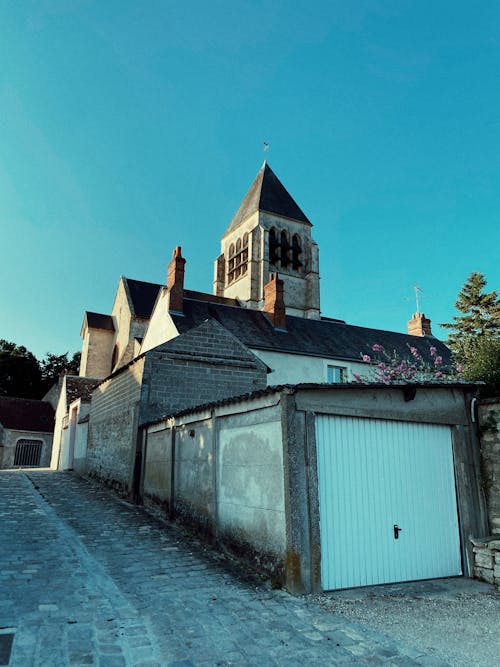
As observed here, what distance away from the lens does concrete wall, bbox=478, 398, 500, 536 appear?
6.59 m

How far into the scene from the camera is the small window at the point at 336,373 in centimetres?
2188

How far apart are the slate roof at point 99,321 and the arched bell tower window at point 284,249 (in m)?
15.1

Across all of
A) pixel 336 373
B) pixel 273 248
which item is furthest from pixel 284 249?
pixel 336 373

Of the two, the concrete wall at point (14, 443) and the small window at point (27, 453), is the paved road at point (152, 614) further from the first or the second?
the small window at point (27, 453)

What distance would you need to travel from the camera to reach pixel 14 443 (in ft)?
95.8

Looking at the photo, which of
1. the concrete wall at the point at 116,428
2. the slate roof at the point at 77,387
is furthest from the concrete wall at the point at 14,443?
the concrete wall at the point at 116,428

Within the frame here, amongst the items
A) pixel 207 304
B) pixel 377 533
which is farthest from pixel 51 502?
pixel 207 304

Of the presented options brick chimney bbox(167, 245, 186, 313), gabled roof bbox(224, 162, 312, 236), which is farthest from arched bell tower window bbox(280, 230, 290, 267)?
brick chimney bbox(167, 245, 186, 313)

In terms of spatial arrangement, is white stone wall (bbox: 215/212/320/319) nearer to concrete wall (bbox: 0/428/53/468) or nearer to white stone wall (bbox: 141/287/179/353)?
white stone wall (bbox: 141/287/179/353)

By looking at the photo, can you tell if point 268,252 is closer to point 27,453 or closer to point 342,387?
point 27,453

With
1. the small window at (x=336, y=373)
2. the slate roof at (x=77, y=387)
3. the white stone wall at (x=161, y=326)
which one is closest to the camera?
the white stone wall at (x=161, y=326)

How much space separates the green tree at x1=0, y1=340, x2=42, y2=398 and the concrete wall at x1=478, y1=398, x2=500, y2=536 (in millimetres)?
40104

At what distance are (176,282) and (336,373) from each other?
8632mm

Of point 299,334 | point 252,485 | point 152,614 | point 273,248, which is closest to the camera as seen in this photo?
point 152,614
